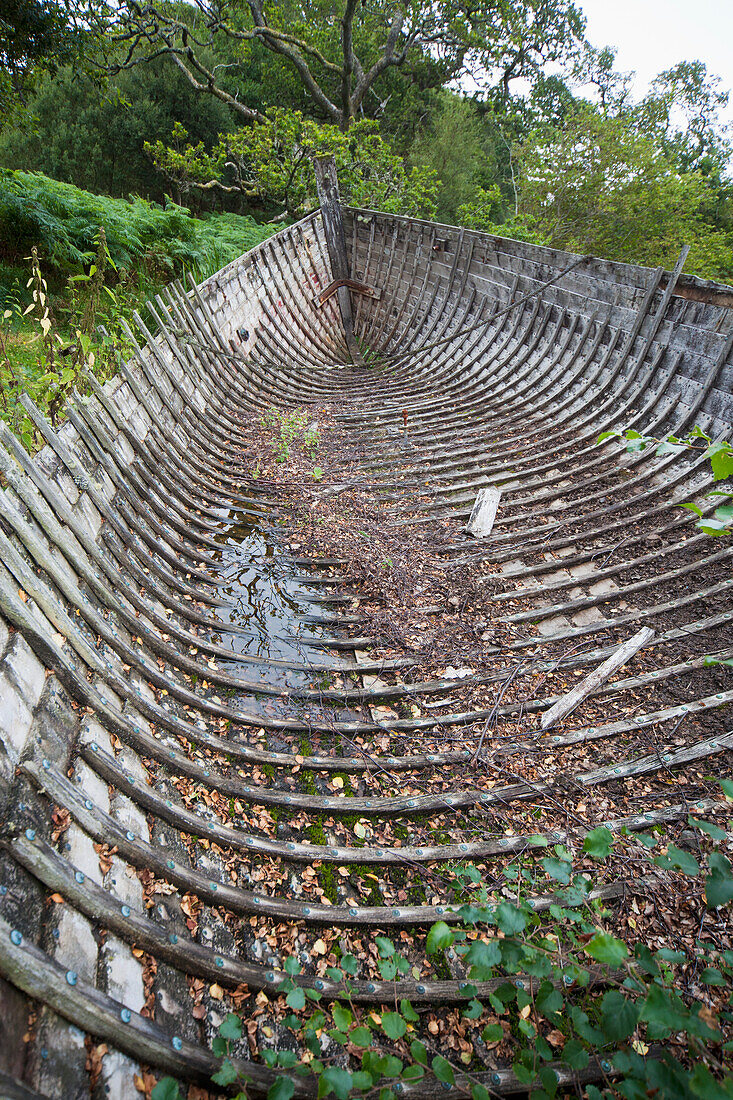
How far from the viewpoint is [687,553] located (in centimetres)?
359

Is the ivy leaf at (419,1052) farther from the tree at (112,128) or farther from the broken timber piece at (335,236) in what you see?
the tree at (112,128)

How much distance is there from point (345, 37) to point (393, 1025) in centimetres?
2106

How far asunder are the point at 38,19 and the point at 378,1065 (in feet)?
41.1

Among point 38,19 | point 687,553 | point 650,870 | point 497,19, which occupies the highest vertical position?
point 497,19

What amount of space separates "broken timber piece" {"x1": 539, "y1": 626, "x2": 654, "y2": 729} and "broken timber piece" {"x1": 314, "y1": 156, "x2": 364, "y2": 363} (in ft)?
22.6

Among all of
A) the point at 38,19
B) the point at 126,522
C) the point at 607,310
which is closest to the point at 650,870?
the point at 126,522

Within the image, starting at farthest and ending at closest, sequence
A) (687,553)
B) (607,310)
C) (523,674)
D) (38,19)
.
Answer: (38,19) < (607,310) < (687,553) < (523,674)

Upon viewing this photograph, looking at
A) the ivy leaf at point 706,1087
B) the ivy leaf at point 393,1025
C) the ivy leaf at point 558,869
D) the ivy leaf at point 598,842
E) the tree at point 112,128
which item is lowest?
the ivy leaf at point 393,1025

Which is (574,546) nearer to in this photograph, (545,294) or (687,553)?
(687,553)

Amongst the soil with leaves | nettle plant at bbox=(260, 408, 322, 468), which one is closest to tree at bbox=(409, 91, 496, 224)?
nettle plant at bbox=(260, 408, 322, 468)

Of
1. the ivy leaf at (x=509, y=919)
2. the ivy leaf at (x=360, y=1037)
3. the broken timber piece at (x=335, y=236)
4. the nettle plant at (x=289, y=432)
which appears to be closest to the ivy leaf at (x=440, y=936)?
the ivy leaf at (x=509, y=919)

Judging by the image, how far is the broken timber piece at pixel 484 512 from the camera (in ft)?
13.7

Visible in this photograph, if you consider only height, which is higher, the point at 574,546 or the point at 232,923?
the point at 574,546

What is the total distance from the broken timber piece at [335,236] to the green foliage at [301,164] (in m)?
3.87
